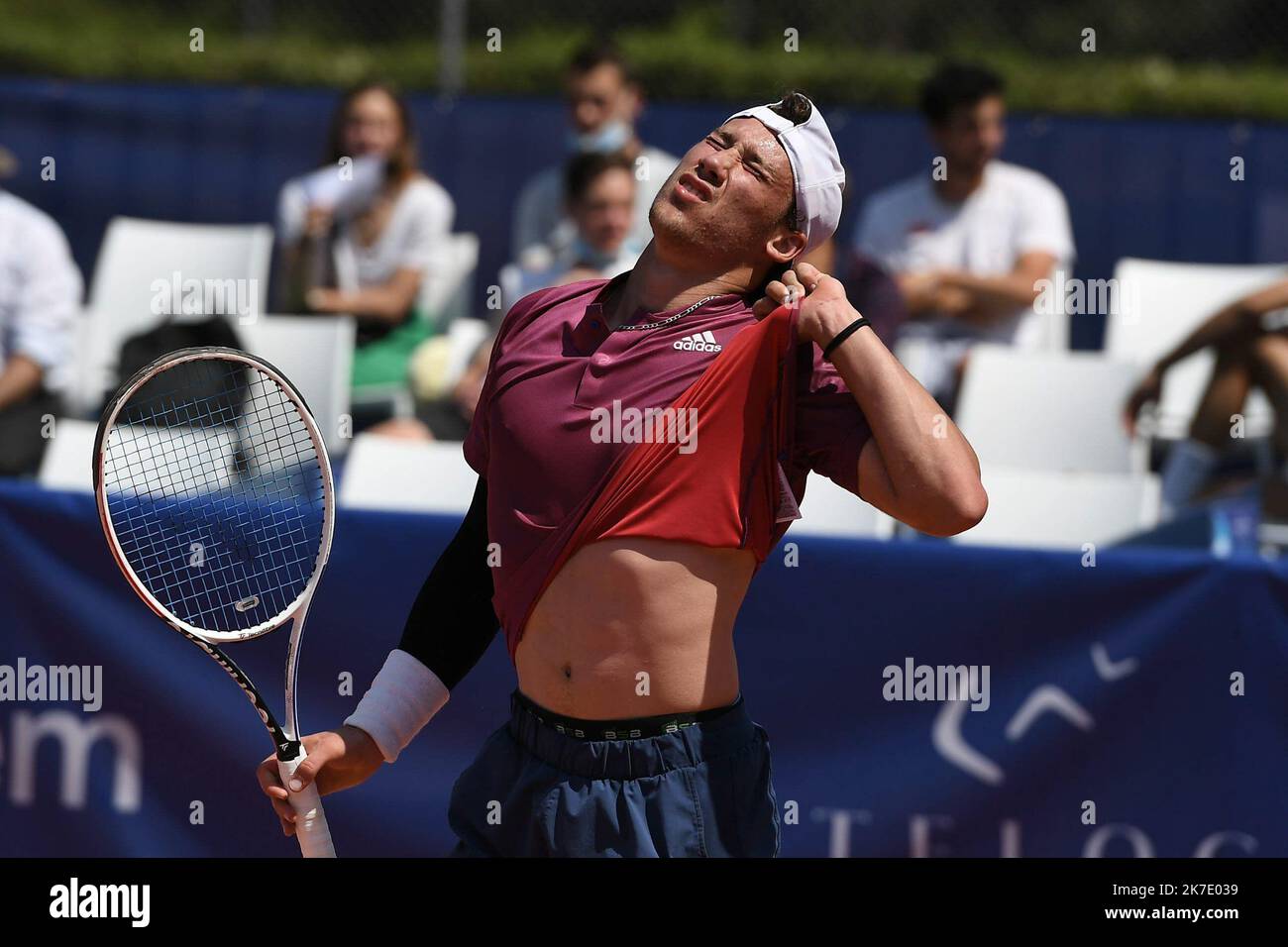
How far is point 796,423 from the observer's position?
2.65 meters

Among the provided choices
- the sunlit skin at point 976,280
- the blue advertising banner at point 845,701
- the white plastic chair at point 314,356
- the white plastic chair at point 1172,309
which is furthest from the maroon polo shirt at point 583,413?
the white plastic chair at point 1172,309

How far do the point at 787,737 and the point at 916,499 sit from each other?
6.59 ft

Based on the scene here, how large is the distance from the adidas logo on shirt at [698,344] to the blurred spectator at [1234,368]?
3501 mm

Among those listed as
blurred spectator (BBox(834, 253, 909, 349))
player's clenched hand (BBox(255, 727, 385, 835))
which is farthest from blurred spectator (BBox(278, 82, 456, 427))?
player's clenched hand (BBox(255, 727, 385, 835))

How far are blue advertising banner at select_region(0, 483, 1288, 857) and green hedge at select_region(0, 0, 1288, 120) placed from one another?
773 centimetres

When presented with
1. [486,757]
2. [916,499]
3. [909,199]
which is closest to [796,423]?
[916,499]

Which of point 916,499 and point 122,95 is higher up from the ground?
point 122,95

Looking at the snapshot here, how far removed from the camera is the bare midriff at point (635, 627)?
2.62m

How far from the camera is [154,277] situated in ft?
23.3

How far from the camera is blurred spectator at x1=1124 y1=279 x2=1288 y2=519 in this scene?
584cm

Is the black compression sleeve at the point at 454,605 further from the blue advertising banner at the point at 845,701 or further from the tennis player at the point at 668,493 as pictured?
the blue advertising banner at the point at 845,701

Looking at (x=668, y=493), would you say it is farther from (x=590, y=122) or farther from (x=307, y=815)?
(x=590, y=122)
